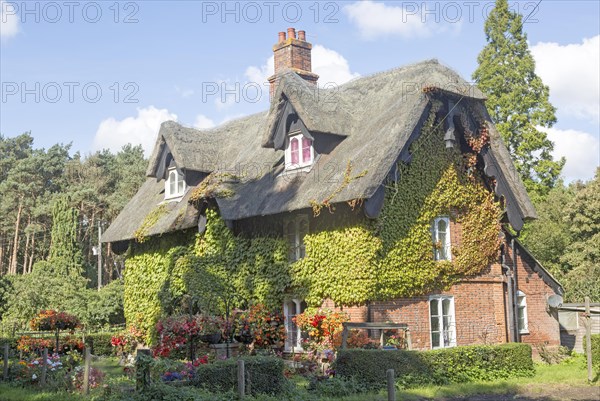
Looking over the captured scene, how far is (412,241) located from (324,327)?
145 inches

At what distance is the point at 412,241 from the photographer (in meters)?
20.4

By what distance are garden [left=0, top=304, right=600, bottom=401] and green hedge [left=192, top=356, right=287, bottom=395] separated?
0.02 meters

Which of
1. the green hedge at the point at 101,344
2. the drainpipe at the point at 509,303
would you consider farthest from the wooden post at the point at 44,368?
the drainpipe at the point at 509,303

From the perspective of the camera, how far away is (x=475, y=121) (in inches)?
881

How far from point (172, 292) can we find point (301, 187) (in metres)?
7.25

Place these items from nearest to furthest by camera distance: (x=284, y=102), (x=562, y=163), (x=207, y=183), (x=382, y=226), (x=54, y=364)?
(x=54, y=364) < (x=382, y=226) < (x=284, y=102) < (x=207, y=183) < (x=562, y=163)

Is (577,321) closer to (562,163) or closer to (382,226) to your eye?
(382,226)

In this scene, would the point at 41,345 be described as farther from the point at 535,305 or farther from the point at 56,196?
the point at 56,196

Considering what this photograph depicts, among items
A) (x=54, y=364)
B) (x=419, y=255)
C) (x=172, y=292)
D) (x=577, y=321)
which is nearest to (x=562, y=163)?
(x=577, y=321)

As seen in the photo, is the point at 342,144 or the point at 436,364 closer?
the point at 436,364

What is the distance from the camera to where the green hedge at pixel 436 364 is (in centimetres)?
1602

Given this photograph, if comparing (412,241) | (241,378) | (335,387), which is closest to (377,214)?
(412,241)

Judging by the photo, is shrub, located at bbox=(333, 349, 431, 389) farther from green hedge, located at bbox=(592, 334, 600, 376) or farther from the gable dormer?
the gable dormer

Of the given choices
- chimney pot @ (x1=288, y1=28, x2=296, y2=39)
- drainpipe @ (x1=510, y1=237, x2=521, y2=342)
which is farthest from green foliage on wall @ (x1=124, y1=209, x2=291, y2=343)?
chimney pot @ (x1=288, y1=28, x2=296, y2=39)
